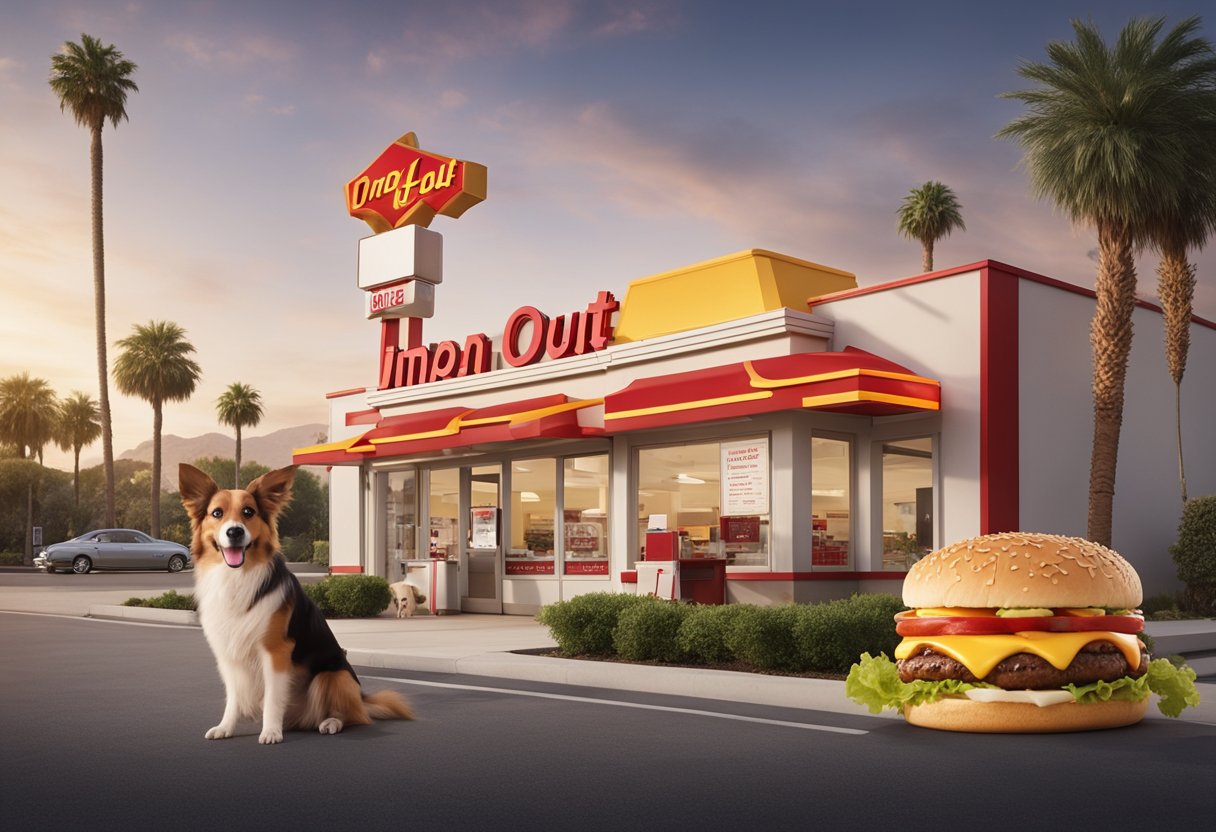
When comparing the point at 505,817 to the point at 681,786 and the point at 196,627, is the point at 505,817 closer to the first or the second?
the point at 681,786

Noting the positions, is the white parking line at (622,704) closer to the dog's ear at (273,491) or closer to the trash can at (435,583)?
the dog's ear at (273,491)

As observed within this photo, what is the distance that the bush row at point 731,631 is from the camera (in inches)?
467

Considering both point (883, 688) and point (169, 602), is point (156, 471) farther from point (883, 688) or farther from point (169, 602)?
point (883, 688)

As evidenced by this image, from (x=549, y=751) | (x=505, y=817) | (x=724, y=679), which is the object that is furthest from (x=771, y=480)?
(x=505, y=817)

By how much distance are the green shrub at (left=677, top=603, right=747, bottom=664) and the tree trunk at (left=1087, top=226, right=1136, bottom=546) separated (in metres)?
7.87

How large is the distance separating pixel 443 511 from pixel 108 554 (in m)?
23.6

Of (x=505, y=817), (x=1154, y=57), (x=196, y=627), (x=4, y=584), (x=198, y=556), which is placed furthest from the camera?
(x=4, y=584)

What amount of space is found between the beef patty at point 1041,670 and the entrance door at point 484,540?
1548 centimetres

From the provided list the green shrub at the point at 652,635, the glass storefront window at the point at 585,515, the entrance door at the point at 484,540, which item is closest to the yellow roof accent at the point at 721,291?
the glass storefront window at the point at 585,515

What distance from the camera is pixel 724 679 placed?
1116 centimetres

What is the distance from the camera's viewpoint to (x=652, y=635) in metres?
13.0

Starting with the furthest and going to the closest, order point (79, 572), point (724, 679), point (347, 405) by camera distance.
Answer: point (79, 572) → point (347, 405) → point (724, 679)

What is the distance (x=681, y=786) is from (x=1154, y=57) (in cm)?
1710

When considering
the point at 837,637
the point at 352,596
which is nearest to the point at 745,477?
the point at 837,637
